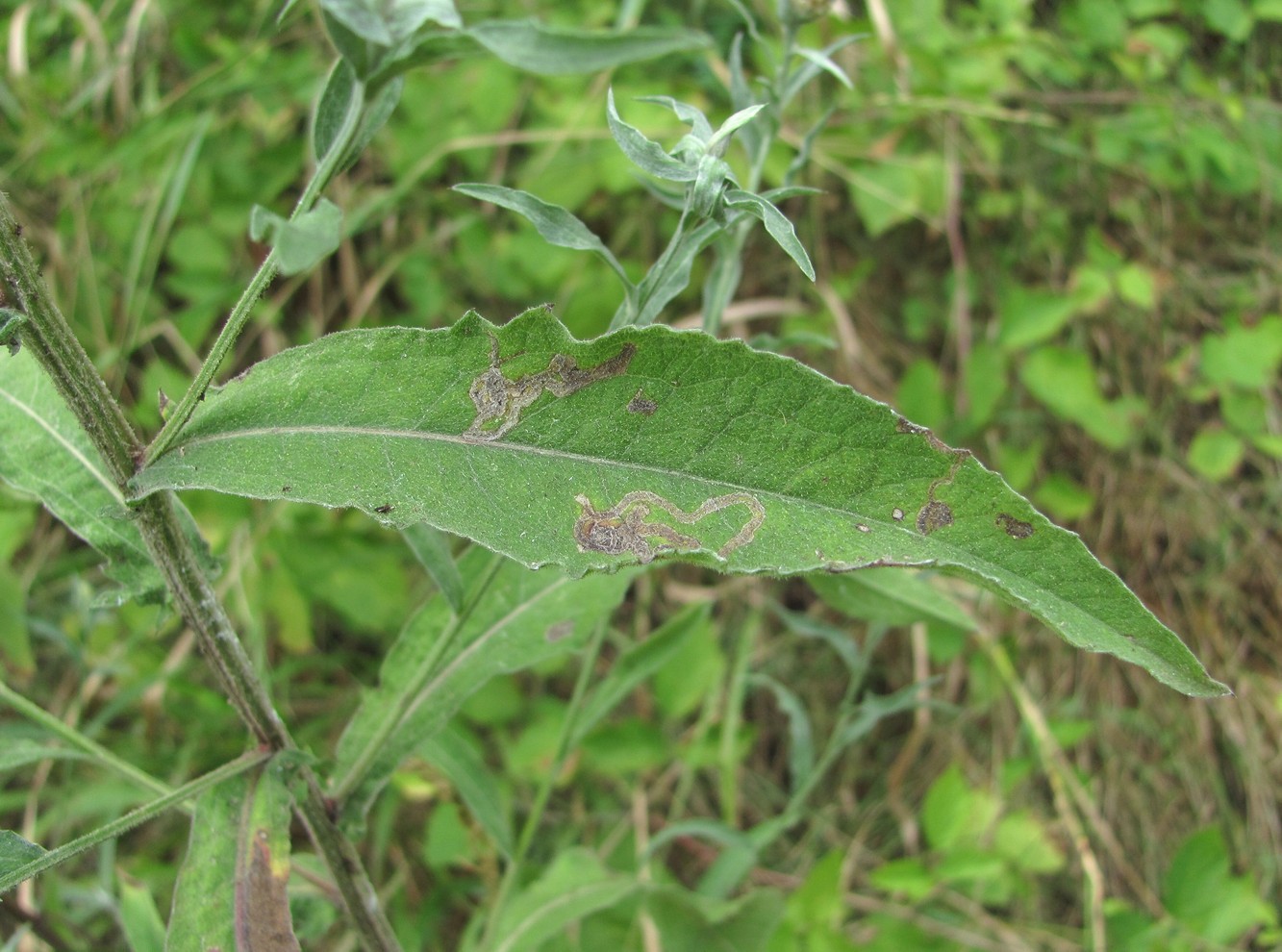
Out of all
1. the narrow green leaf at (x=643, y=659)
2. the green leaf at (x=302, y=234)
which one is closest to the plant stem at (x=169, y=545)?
the green leaf at (x=302, y=234)

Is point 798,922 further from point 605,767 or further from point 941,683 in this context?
point 941,683

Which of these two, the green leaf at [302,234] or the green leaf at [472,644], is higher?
the green leaf at [302,234]

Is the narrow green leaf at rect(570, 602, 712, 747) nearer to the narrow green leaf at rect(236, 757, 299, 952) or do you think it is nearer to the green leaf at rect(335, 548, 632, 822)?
the green leaf at rect(335, 548, 632, 822)

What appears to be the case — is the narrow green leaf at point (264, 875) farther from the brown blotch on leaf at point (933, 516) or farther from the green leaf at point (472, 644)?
the brown blotch on leaf at point (933, 516)

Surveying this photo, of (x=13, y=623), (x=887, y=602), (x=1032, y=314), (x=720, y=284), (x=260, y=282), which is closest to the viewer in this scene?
(x=260, y=282)

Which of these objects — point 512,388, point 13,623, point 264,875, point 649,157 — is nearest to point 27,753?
point 264,875

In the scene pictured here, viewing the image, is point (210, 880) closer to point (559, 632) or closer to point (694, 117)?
point (559, 632)
